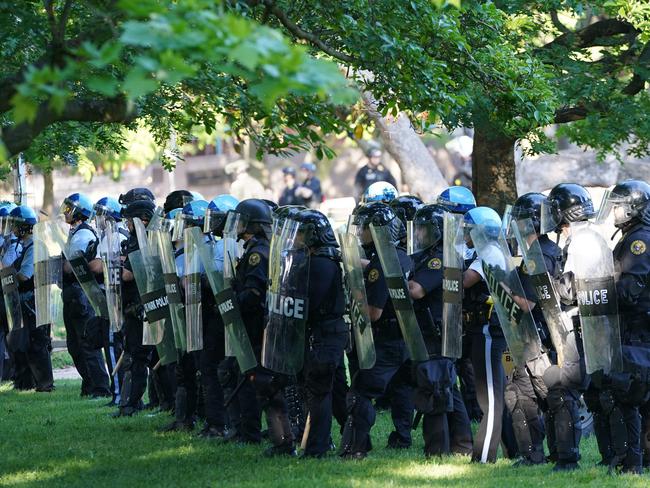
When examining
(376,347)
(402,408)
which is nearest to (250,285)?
(376,347)

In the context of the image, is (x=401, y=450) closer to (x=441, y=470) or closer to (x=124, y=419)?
(x=441, y=470)

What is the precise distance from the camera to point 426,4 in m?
8.72

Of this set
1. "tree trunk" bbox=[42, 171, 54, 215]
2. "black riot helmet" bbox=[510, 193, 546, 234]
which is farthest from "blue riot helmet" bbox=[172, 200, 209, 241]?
"tree trunk" bbox=[42, 171, 54, 215]

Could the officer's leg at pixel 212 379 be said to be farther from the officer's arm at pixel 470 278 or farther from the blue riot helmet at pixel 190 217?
the officer's arm at pixel 470 278

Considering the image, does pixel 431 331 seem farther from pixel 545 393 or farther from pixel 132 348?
pixel 132 348

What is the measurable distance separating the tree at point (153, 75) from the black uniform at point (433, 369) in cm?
125

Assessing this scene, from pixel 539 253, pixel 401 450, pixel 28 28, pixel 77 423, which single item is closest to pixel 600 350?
pixel 539 253

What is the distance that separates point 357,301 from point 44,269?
4946 mm

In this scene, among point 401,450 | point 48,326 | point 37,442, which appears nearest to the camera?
point 401,450

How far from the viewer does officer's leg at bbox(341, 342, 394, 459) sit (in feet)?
29.1

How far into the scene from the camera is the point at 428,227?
885 cm

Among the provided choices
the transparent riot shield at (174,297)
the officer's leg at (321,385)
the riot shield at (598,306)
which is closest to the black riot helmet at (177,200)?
the transparent riot shield at (174,297)

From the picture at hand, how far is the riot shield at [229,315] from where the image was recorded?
9.20 meters

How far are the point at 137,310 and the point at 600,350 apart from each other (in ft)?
16.5
